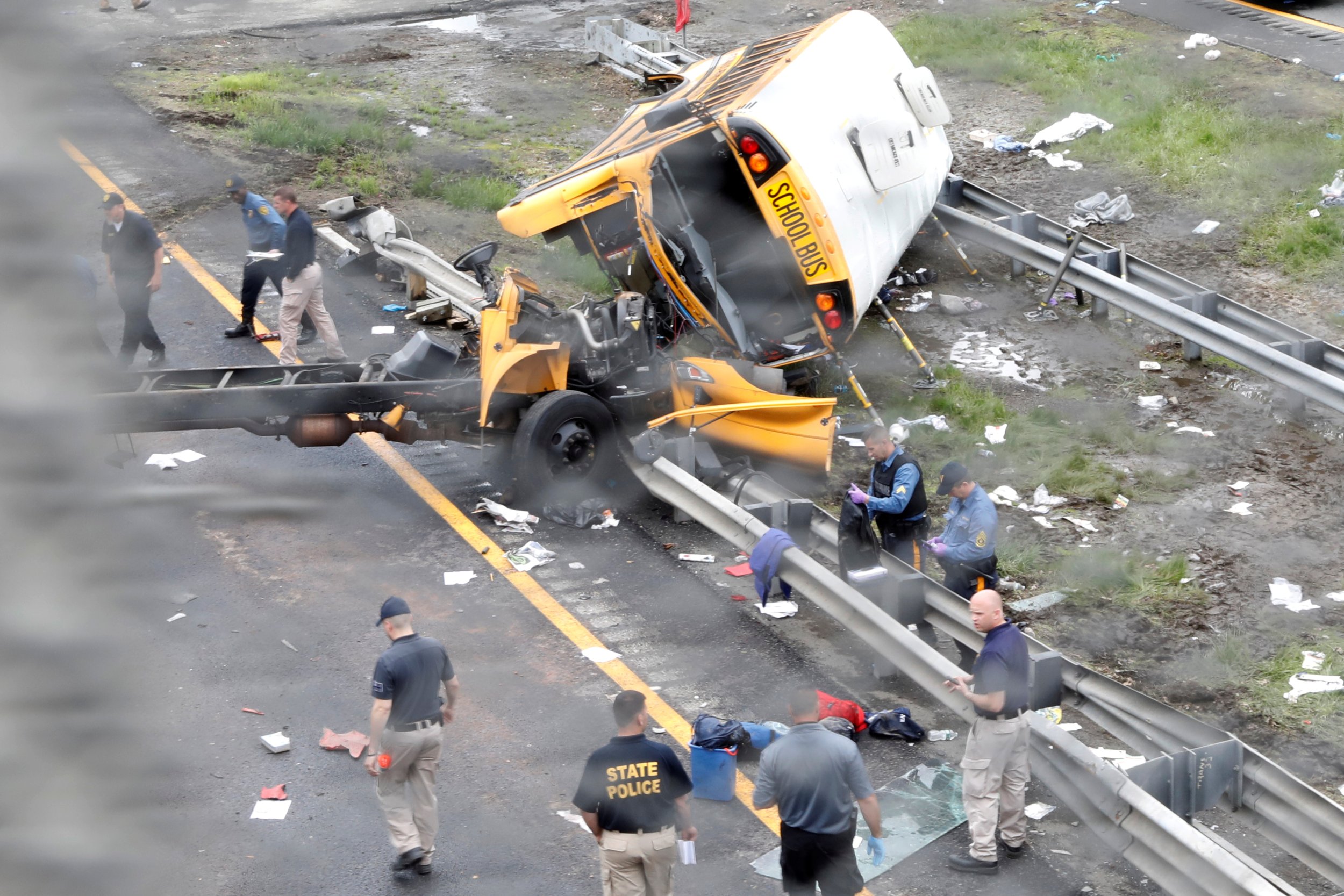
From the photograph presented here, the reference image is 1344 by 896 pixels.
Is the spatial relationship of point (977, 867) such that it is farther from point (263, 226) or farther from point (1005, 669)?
point (263, 226)

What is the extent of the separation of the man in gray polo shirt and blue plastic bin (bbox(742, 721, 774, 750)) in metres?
1.09

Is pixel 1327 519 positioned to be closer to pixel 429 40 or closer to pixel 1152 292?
pixel 1152 292

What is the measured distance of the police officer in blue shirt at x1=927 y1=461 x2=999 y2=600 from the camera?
624cm

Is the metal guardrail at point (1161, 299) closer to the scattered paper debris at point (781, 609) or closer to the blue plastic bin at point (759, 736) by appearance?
the scattered paper debris at point (781, 609)

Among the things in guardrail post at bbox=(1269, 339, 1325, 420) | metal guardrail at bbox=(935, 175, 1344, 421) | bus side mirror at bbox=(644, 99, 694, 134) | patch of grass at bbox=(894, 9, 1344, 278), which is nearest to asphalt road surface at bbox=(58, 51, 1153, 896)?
bus side mirror at bbox=(644, 99, 694, 134)

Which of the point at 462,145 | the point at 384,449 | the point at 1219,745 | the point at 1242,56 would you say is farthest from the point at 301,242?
the point at 1242,56

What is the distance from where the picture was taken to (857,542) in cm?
648

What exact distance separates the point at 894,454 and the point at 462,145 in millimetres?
8643

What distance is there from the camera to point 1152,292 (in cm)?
995

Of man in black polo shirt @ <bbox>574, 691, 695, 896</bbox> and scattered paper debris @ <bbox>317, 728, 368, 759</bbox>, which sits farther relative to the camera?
scattered paper debris @ <bbox>317, 728, 368, 759</bbox>

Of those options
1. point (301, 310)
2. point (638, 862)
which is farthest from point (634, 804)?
point (301, 310)

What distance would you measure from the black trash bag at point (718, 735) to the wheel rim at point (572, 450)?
7.12 ft

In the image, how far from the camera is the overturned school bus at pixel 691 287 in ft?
23.9

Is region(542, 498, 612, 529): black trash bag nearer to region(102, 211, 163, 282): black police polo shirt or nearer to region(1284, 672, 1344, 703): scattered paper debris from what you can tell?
region(102, 211, 163, 282): black police polo shirt
